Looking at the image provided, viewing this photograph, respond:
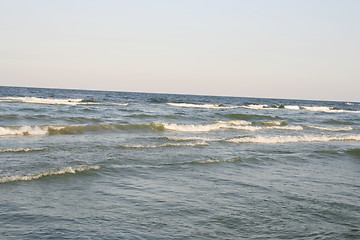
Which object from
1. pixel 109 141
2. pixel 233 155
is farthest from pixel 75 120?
pixel 233 155

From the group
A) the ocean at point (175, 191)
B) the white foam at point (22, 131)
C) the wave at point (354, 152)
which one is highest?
the wave at point (354, 152)

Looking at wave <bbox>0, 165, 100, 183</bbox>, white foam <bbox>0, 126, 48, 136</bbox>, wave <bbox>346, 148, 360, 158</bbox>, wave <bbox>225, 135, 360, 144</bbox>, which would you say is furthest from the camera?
wave <bbox>225, 135, 360, 144</bbox>

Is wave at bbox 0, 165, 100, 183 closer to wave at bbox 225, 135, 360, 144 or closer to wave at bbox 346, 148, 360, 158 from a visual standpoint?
wave at bbox 225, 135, 360, 144

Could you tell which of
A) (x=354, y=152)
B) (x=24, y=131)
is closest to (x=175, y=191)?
(x=354, y=152)

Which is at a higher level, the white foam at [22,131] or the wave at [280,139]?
the wave at [280,139]

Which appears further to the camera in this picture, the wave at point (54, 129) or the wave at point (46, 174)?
the wave at point (54, 129)

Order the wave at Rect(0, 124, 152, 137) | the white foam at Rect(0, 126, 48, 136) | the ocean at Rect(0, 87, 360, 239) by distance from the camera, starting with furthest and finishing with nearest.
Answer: the wave at Rect(0, 124, 152, 137) → the white foam at Rect(0, 126, 48, 136) → the ocean at Rect(0, 87, 360, 239)

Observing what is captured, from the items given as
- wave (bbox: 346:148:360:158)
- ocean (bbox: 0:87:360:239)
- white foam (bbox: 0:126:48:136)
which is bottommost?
ocean (bbox: 0:87:360:239)

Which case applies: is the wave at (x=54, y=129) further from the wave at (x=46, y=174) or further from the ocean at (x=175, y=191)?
the wave at (x=46, y=174)

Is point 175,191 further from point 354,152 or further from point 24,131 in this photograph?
point 24,131

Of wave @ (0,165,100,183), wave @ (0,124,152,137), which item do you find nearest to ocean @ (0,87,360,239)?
wave @ (0,165,100,183)

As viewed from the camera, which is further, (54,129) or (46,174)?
(54,129)

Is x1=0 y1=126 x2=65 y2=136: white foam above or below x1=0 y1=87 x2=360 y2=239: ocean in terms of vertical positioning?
above

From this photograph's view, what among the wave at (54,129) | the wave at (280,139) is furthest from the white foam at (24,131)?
the wave at (280,139)
